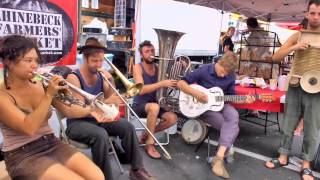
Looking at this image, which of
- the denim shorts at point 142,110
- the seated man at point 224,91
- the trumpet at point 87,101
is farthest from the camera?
the denim shorts at point 142,110

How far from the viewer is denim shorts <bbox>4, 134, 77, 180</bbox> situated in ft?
6.40

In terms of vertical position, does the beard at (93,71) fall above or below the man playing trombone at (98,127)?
above

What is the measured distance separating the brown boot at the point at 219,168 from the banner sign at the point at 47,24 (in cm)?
187

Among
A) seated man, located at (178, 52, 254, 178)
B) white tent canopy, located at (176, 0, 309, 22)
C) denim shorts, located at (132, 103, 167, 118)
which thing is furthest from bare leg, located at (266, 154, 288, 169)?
white tent canopy, located at (176, 0, 309, 22)

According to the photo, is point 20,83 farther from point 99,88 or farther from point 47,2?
point 47,2

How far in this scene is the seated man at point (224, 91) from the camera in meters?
3.36

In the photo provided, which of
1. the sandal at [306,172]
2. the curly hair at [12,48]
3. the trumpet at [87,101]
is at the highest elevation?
the curly hair at [12,48]

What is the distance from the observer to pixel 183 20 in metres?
7.80

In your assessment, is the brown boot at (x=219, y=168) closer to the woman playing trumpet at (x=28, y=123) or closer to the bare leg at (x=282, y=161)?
the bare leg at (x=282, y=161)

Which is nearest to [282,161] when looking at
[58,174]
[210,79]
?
[210,79]

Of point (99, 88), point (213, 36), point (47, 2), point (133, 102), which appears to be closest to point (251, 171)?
point (133, 102)

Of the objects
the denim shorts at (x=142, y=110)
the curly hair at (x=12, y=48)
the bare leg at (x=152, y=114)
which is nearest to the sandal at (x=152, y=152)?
the bare leg at (x=152, y=114)

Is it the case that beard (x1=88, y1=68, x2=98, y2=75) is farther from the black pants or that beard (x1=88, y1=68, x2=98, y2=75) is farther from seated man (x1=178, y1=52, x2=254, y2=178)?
seated man (x1=178, y1=52, x2=254, y2=178)

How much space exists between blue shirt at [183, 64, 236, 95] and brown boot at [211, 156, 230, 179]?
0.82m
